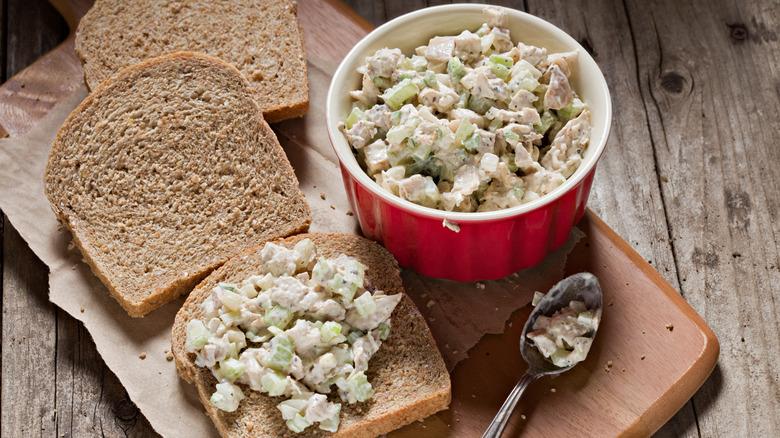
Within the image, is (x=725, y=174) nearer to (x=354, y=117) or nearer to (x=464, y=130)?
(x=464, y=130)

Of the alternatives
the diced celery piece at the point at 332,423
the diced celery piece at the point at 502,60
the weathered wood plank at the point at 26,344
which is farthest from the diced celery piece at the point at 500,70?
the weathered wood plank at the point at 26,344

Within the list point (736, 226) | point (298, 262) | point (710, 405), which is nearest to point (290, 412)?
point (298, 262)

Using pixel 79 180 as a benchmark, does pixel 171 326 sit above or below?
below

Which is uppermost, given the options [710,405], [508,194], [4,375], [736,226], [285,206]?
[508,194]

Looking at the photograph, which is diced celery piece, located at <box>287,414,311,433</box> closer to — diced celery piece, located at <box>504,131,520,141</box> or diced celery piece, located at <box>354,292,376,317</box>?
diced celery piece, located at <box>354,292,376,317</box>

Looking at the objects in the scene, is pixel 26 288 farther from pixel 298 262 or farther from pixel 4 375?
pixel 298 262

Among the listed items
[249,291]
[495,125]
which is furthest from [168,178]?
[495,125]

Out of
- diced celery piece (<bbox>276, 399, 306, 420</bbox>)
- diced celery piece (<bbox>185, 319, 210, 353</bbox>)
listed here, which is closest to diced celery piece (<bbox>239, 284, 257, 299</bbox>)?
diced celery piece (<bbox>185, 319, 210, 353</bbox>)
